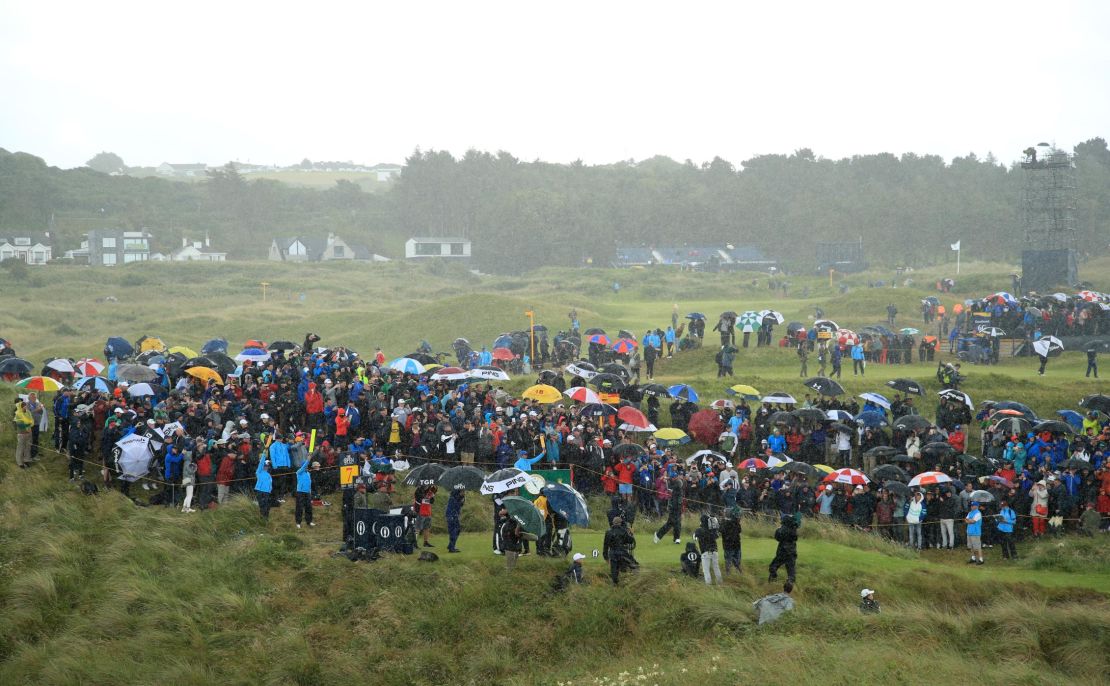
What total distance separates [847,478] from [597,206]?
10771 centimetres

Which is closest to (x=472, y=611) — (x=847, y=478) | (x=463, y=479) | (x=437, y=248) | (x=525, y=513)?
(x=525, y=513)

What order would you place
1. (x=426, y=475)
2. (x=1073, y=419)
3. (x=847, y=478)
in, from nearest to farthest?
(x=426, y=475)
(x=847, y=478)
(x=1073, y=419)

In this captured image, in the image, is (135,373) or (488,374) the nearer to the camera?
(135,373)

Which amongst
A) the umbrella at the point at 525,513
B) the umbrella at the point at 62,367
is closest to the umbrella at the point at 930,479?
the umbrella at the point at 525,513

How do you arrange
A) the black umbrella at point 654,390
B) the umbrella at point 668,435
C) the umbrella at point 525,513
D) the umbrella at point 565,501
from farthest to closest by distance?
1. the black umbrella at point 654,390
2. the umbrella at point 668,435
3. the umbrella at point 565,501
4. the umbrella at point 525,513

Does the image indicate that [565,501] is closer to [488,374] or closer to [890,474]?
[890,474]

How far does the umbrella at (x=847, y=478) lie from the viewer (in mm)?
22922

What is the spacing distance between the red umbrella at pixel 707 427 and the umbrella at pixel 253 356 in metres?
13.8

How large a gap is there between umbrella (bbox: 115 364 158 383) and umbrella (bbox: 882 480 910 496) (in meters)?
19.3

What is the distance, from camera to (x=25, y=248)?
12594 cm

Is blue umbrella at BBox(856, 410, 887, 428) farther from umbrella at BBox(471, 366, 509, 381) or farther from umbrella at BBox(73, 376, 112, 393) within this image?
umbrella at BBox(73, 376, 112, 393)

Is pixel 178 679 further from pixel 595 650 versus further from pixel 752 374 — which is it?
pixel 752 374

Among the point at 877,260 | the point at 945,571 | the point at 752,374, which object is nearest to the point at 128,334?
the point at 752,374

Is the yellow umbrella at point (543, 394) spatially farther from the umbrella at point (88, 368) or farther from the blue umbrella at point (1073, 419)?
the blue umbrella at point (1073, 419)
